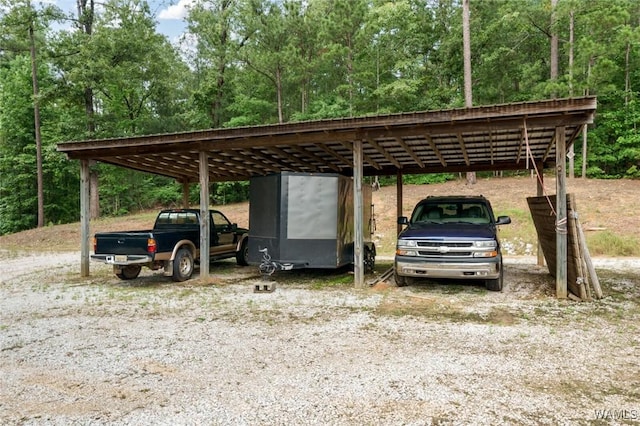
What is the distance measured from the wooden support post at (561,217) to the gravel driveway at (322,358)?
13.2 inches

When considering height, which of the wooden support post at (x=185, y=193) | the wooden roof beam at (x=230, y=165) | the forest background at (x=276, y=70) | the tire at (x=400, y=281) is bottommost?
the tire at (x=400, y=281)

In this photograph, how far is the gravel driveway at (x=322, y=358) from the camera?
296cm

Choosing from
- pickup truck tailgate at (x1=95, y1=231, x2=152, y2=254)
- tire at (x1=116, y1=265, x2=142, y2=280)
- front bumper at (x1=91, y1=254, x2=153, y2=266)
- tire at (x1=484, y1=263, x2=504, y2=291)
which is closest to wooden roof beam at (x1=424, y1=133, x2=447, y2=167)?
tire at (x1=484, y1=263, x2=504, y2=291)

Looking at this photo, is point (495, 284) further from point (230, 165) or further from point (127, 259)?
point (230, 165)

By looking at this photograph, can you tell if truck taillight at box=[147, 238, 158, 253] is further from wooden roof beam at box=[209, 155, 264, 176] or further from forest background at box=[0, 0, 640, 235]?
forest background at box=[0, 0, 640, 235]

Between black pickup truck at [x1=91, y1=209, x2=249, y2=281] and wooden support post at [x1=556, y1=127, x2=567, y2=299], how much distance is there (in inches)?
292

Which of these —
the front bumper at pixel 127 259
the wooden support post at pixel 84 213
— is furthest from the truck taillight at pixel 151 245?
the wooden support post at pixel 84 213

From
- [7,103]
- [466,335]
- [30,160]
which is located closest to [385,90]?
[466,335]

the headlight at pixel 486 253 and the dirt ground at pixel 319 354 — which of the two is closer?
the dirt ground at pixel 319 354

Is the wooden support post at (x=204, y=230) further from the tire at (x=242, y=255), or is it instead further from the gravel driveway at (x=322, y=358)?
the tire at (x=242, y=255)

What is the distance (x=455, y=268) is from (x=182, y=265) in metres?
5.86

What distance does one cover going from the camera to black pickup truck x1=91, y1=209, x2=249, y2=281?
7996mm

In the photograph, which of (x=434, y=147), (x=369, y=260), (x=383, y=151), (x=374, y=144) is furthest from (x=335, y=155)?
(x=369, y=260)

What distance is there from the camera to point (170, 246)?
8539mm
